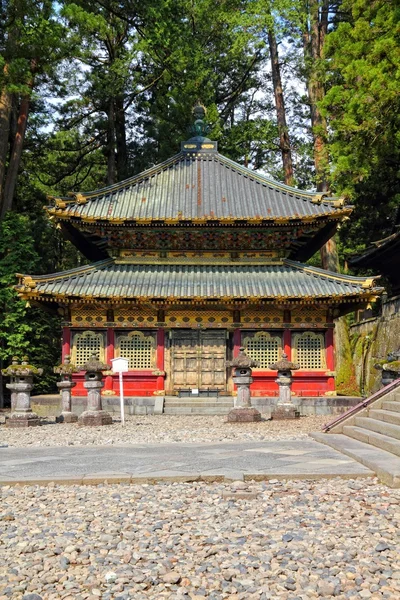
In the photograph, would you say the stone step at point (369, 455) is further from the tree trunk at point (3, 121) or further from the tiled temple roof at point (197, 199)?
the tree trunk at point (3, 121)

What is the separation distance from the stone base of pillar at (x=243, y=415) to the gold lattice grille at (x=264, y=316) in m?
5.80

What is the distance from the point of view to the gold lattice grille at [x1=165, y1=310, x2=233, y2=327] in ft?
62.8

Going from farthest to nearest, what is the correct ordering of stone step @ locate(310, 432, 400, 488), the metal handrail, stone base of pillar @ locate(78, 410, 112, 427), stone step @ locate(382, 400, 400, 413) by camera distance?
1. stone base of pillar @ locate(78, 410, 112, 427)
2. the metal handrail
3. stone step @ locate(382, 400, 400, 413)
4. stone step @ locate(310, 432, 400, 488)

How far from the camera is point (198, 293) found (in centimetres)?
1831

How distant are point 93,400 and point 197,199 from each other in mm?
9995

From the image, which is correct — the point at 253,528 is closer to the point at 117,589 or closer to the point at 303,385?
the point at 117,589

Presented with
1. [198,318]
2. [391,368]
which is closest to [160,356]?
[198,318]

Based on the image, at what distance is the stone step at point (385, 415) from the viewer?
8633 millimetres

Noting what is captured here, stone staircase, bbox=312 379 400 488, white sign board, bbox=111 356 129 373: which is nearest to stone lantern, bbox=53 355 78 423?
white sign board, bbox=111 356 129 373

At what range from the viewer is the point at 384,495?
18.3 ft

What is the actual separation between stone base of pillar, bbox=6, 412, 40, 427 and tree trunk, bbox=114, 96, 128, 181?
1945cm

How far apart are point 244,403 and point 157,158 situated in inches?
742

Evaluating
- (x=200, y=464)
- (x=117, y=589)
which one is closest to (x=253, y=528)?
(x=117, y=589)

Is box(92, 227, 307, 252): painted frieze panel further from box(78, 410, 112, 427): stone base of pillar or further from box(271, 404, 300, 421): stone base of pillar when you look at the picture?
box(78, 410, 112, 427): stone base of pillar
